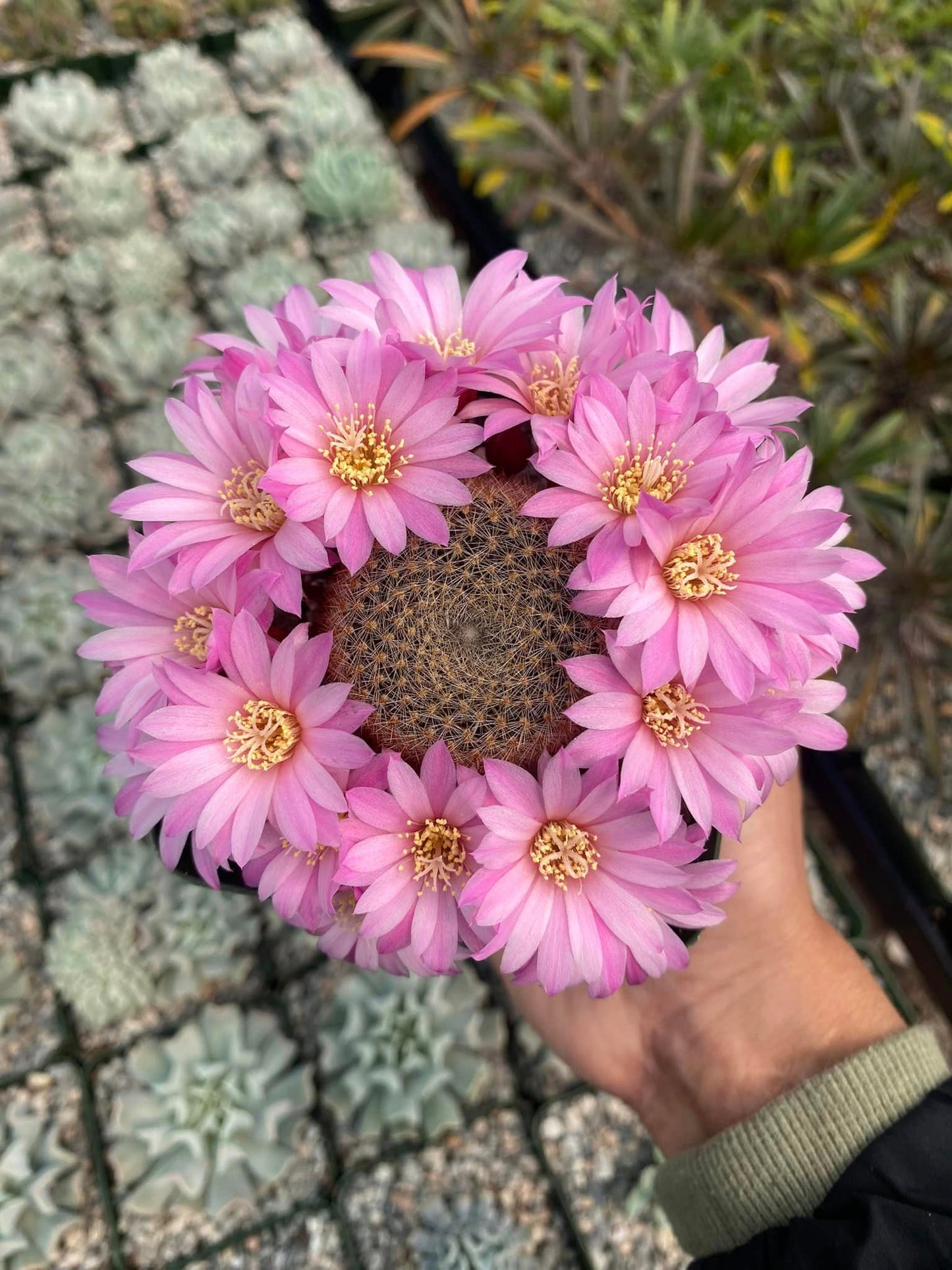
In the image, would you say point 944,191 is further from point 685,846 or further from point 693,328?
point 685,846

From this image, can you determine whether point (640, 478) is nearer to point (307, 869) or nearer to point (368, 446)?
point (368, 446)

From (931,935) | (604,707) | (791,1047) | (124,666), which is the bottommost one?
(931,935)

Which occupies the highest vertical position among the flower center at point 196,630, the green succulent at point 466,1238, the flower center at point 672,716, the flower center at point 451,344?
the flower center at point 451,344

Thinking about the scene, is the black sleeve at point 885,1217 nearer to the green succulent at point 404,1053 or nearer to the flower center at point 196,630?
the green succulent at point 404,1053

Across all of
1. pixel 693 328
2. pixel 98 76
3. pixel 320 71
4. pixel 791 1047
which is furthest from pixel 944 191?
pixel 98 76

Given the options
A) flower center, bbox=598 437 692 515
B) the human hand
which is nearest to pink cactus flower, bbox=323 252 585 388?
flower center, bbox=598 437 692 515

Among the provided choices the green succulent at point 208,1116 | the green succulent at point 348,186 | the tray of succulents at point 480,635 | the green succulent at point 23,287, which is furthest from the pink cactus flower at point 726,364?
the green succulent at point 23,287
